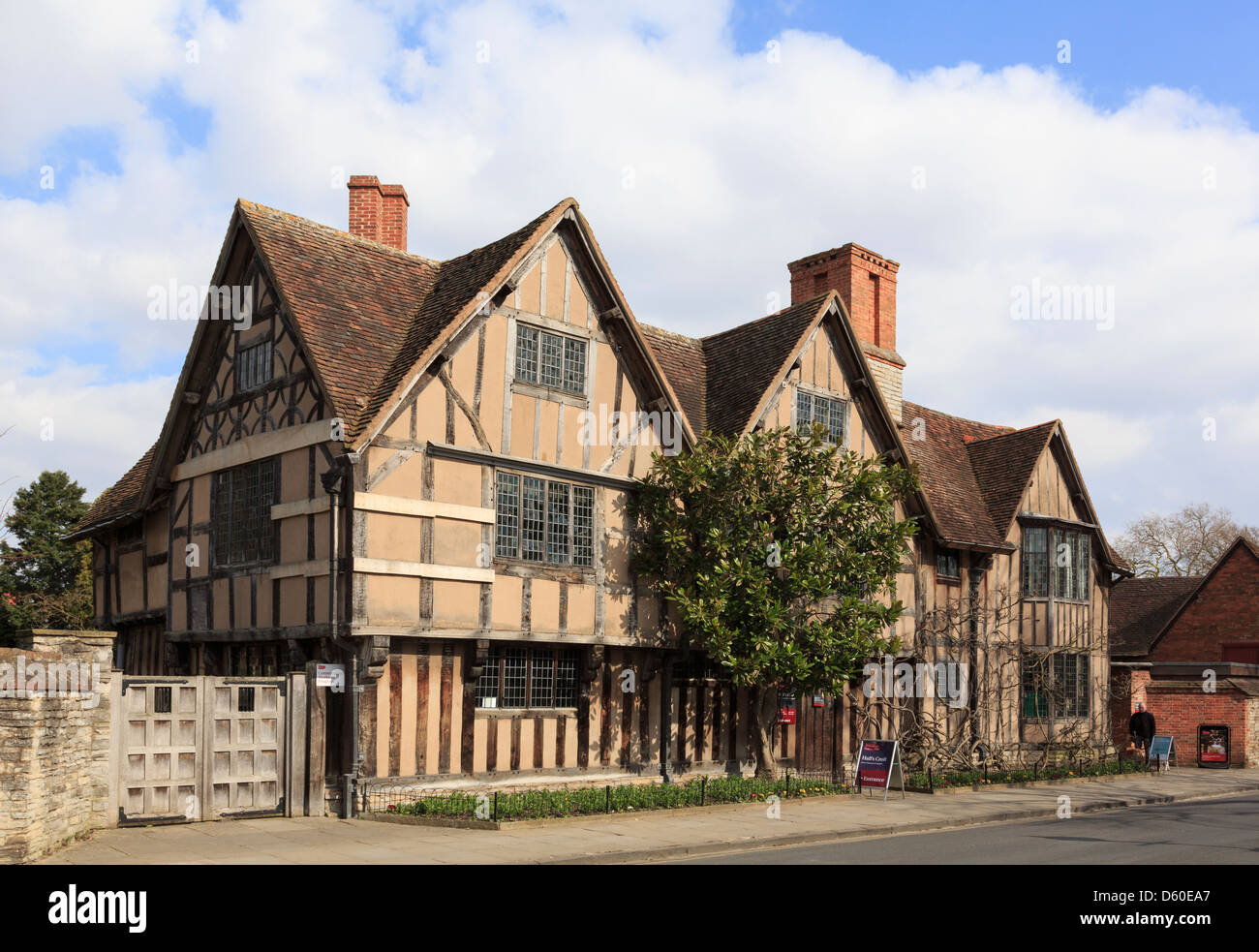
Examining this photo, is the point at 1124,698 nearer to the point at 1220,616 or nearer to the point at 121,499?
the point at 1220,616

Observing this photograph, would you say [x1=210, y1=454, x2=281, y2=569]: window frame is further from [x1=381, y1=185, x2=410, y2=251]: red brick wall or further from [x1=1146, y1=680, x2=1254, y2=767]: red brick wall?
[x1=1146, y1=680, x2=1254, y2=767]: red brick wall

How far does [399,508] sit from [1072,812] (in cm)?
1210

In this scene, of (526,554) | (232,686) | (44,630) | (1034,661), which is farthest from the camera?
(1034,661)

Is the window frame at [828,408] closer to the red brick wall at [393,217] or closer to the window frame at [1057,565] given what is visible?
the window frame at [1057,565]

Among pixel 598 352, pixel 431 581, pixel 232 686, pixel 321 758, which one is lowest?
pixel 321 758

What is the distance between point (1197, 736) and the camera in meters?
32.2

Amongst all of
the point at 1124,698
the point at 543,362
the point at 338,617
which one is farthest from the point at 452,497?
the point at 1124,698

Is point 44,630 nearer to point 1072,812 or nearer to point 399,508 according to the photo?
point 399,508

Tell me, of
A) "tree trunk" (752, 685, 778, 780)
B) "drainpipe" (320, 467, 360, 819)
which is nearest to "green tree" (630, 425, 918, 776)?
"tree trunk" (752, 685, 778, 780)

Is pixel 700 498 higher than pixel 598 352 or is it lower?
lower

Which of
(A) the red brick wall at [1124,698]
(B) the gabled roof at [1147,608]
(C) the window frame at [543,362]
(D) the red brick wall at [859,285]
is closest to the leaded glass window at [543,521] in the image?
(C) the window frame at [543,362]

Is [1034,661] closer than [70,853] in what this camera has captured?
No

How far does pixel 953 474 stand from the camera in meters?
29.9
